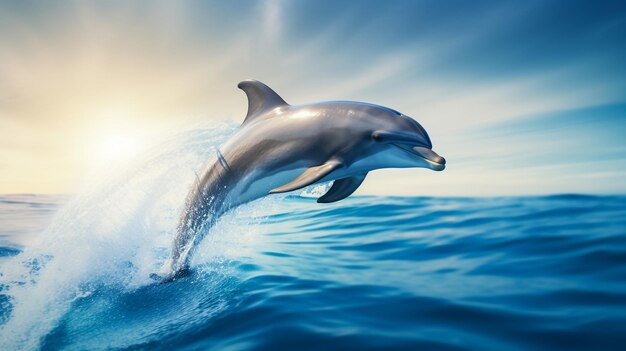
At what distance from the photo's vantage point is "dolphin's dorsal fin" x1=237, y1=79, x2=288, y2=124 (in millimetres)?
5230

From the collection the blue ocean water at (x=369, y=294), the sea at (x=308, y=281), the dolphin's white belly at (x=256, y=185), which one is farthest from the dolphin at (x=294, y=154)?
the blue ocean water at (x=369, y=294)

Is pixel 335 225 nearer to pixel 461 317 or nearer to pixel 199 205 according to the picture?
pixel 199 205

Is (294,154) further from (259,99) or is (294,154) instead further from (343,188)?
(259,99)

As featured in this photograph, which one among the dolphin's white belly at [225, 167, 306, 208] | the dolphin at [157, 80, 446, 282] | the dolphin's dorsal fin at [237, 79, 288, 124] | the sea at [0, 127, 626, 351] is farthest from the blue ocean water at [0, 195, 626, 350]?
the dolphin's dorsal fin at [237, 79, 288, 124]

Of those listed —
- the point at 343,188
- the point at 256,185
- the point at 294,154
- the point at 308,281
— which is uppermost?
the point at 294,154

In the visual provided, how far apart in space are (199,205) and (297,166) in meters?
1.79

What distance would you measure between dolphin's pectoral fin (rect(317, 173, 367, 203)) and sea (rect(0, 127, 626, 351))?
0.51 meters

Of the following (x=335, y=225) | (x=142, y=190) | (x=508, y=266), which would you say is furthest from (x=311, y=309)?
(x=335, y=225)

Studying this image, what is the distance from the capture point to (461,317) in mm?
3348

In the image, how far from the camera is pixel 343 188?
5305 mm

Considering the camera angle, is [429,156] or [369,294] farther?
[369,294]

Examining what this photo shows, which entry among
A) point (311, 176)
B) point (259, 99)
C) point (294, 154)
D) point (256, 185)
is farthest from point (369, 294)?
point (259, 99)

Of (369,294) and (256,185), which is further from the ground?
(256,185)

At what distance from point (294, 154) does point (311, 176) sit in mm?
532
